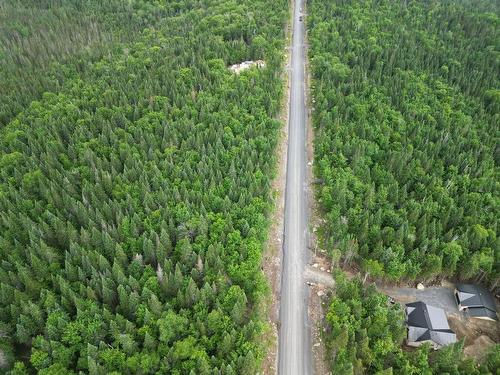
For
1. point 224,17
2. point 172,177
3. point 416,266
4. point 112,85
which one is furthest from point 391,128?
point 224,17

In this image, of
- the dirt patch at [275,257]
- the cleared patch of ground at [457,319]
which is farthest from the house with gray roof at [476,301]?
the dirt patch at [275,257]

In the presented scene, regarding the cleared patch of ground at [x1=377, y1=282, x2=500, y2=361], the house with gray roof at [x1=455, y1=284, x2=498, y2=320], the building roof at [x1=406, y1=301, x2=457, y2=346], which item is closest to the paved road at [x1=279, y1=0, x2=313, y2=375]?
the cleared patch of ground at [x1=377, y1=282, x2=500, y2=361]

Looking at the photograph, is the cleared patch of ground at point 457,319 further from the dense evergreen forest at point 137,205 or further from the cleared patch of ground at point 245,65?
the cleared patch of ground at point 245,65

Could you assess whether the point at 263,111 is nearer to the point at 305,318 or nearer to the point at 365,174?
the point at 365,174

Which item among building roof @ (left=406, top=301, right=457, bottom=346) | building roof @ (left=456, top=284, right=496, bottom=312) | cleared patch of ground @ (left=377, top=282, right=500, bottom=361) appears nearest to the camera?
building roof @ (left=406, top=301, right=457, bottom=346)

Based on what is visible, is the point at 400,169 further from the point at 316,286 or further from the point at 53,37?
the point at 53,37

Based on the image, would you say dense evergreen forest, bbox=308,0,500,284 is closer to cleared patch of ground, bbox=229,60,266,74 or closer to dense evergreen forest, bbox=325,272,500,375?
dense evergreen forest, bbox=325,272,500,375

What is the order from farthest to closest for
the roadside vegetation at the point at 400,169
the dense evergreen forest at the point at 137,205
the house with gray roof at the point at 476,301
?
the house with gray roof at the point at 476,301, the roadside vegetation at the point at 400,169, the dense evergreen forest at the point at 137,205
